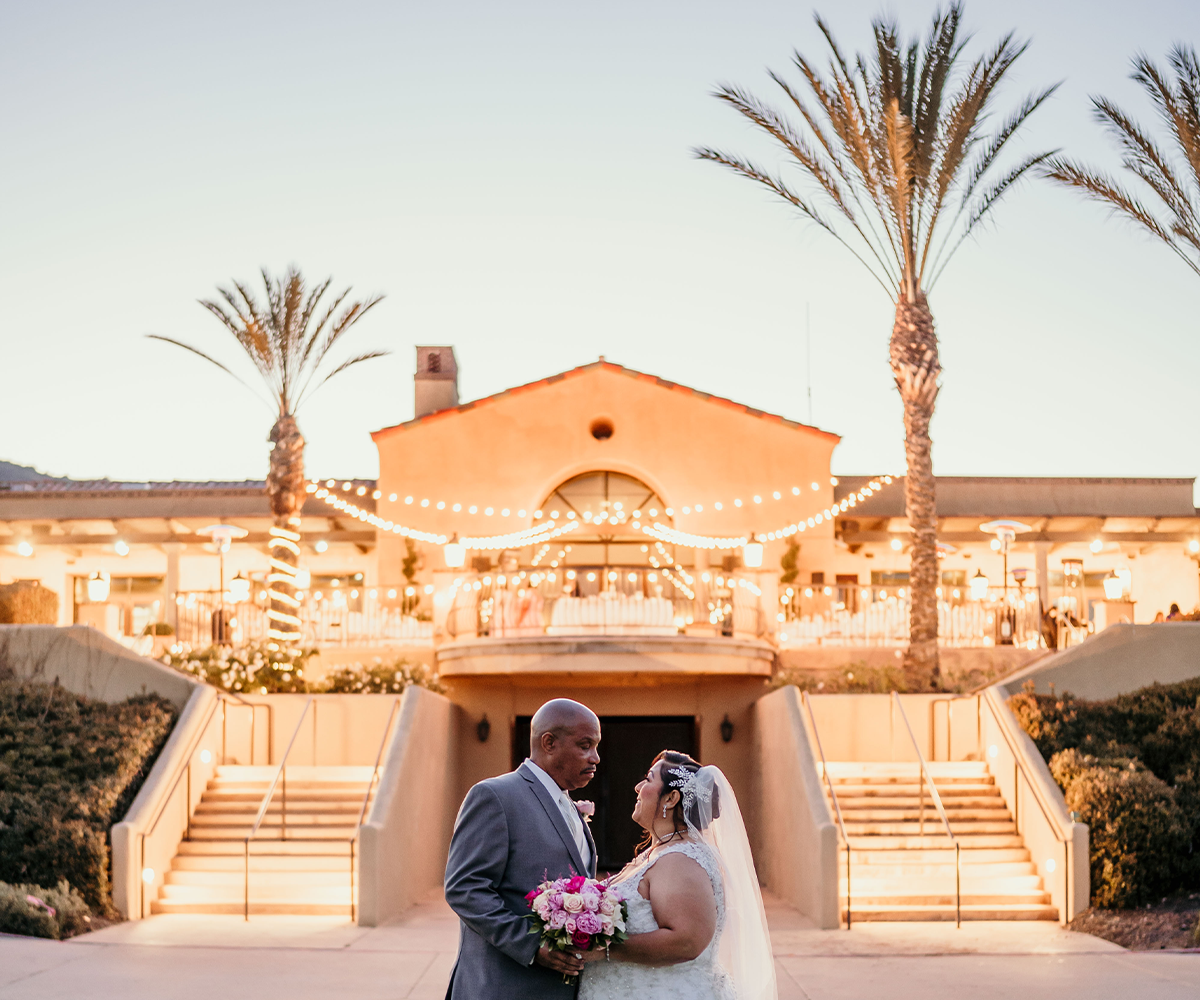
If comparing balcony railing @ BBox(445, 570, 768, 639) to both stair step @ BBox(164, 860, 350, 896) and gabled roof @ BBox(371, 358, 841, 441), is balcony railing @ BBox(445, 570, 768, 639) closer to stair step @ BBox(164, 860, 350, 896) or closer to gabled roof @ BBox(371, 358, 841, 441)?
stair step @ BBox(164, 860, 350, 896)

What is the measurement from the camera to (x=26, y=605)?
841 inches

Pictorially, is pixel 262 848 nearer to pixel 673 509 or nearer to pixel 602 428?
pixel 673 509

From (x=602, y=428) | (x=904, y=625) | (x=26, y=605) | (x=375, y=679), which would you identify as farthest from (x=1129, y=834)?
(x=26, y=605)

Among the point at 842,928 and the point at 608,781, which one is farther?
the point at 608,781

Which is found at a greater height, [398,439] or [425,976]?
[398,439]

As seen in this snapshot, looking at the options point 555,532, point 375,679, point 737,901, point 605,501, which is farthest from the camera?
point 605,501

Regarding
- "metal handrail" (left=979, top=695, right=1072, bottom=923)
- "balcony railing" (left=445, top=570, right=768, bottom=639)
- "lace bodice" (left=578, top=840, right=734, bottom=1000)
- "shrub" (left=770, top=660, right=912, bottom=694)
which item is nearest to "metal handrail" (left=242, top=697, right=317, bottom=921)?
"balcony railing" (left=445, top=570, right=768, bottom=639)

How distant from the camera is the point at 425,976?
10758 mm

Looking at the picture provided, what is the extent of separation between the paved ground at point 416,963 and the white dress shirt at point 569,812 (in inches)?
223

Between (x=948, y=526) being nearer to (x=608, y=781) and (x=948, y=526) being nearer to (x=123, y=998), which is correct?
(x=608, y=781)

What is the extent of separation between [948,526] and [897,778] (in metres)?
10.6

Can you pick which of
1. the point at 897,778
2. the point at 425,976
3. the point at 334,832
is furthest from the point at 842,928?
the point at 334,832

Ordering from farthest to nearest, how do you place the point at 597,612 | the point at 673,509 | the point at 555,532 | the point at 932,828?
the point at 673,509 → the point at 555,532 → the point at 597,612 → the point at 932,828

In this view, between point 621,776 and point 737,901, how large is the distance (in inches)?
836
